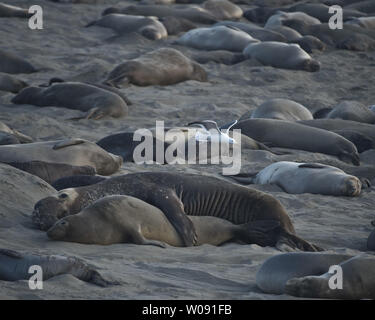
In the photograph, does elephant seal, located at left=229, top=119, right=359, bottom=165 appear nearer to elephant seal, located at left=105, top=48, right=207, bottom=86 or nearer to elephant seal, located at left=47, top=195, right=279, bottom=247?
elephant seal, located at left=105, top=48, right=207, bottom=86

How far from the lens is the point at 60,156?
20.1 feet

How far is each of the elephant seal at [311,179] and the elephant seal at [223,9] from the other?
333 inches

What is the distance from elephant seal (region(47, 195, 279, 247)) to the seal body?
4.53ft

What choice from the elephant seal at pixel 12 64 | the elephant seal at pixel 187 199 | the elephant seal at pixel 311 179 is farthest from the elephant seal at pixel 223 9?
the elephant seal at pixel 187 199

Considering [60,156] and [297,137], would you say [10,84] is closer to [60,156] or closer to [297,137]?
[297,137]

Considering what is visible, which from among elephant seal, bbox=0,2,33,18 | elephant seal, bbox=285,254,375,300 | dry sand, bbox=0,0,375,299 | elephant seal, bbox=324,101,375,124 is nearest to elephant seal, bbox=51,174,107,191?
dry sand, bbox=0,0,375,299

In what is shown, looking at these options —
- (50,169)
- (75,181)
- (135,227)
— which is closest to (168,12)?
(50,169)

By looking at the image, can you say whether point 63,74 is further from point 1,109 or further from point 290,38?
point 290,38

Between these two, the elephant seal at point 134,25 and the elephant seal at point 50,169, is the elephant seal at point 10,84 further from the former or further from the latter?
the elephant seal at point 50,169

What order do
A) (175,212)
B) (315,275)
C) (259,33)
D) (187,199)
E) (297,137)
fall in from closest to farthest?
(315,275)
(175,212)
(187,199)
(297,137)
(259,33)

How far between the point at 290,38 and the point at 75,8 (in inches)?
136

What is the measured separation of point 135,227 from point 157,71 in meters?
5.61

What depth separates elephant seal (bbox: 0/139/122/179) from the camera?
5902mm

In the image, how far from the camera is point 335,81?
37.1 ft
